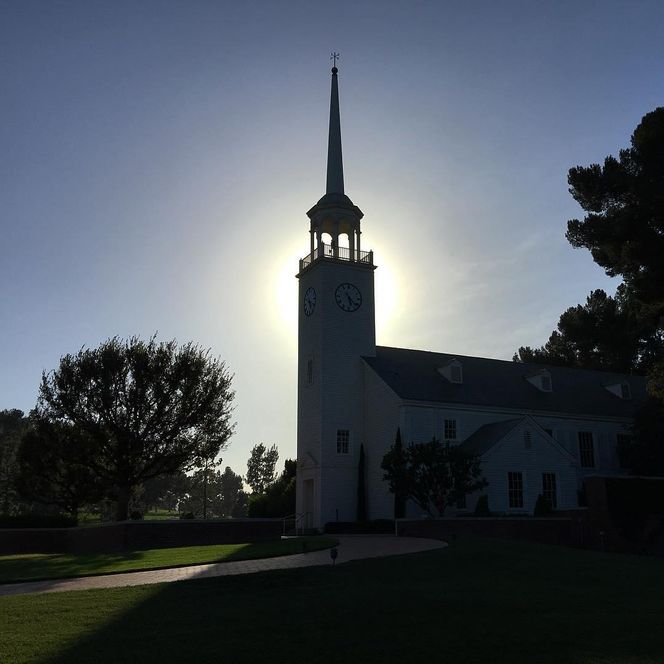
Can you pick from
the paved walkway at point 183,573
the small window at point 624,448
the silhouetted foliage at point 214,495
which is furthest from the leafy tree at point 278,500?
the silhouetted foliage at point 214,495

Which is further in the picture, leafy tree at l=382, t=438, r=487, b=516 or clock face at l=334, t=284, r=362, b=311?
clock face at l=334, t=284, r=362, b=311

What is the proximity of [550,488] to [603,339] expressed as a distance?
30110mm

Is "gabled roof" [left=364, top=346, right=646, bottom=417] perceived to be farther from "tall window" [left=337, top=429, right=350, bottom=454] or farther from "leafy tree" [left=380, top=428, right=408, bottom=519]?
"leafy tree" [left=380, top=428, right=408, bottom=519]

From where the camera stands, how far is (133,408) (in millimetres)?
37500

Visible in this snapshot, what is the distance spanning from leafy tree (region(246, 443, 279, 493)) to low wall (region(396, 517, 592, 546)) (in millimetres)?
64598

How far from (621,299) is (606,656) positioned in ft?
205

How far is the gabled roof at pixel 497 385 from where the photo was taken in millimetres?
42281

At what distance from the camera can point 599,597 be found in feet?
41.7

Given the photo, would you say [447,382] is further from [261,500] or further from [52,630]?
[52,630]

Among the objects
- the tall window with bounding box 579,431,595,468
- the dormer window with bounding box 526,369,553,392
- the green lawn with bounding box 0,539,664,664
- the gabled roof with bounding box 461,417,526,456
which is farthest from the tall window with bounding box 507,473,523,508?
the green lawn with bounding box 0,539,664,664

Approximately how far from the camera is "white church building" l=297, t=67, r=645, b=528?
3941cm

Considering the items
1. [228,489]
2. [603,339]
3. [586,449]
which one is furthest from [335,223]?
[228,489]

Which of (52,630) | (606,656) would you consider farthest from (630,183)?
(52,630)

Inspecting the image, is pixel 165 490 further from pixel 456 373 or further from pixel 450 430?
pixel 450 430
